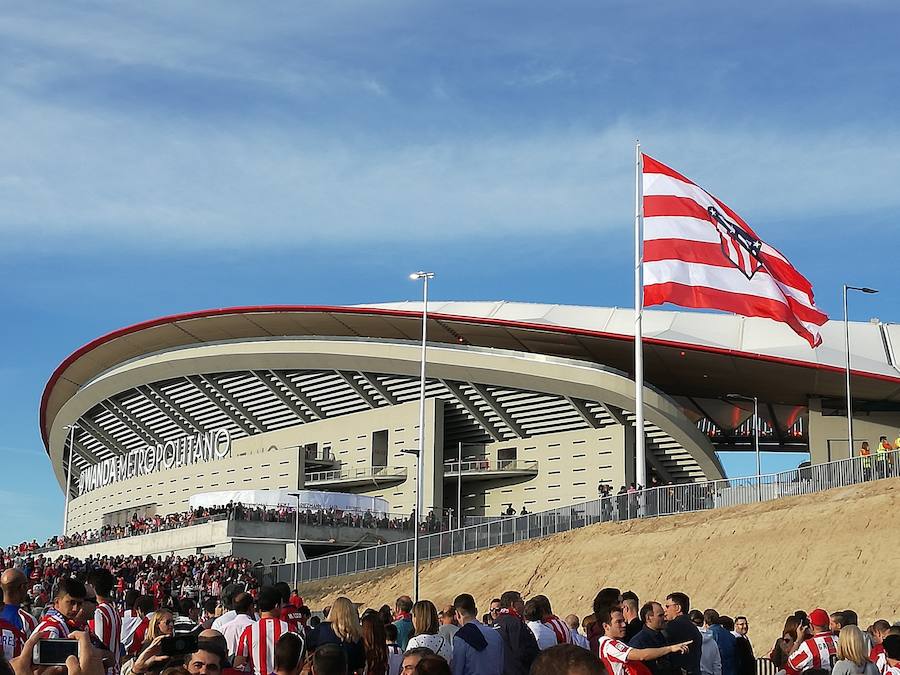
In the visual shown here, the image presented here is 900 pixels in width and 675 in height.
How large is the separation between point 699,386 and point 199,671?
53472mm

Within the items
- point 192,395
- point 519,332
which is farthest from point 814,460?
point 192,395

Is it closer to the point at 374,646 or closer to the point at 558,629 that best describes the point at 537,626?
the point at 558,629

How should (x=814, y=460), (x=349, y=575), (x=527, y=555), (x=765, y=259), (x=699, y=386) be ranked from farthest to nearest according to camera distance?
1. (x=699, y=386)
2. (x=814, y=460)
3. (x=349, y=575)
4. (x=527, y=555)
5. (x=765, y=259)

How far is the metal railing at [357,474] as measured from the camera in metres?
56.7

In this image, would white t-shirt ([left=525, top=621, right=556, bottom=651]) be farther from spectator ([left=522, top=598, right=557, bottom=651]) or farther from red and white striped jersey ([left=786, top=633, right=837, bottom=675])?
red and white striped jersey ([left=786, top=633, right=837, bottom=675])

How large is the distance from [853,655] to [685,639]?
1369 mm

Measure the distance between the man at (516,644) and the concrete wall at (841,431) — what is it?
149 feet

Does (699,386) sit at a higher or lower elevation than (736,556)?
higher

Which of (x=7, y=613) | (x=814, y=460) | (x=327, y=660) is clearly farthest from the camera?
(x=814, y=460)

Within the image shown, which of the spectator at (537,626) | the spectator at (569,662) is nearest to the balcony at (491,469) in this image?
the spectator at (537,626)

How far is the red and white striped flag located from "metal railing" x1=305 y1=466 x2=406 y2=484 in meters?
27.1

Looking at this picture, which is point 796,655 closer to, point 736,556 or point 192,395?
point 736,556

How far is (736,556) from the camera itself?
29.4 metres

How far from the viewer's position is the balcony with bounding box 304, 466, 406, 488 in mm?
56781
